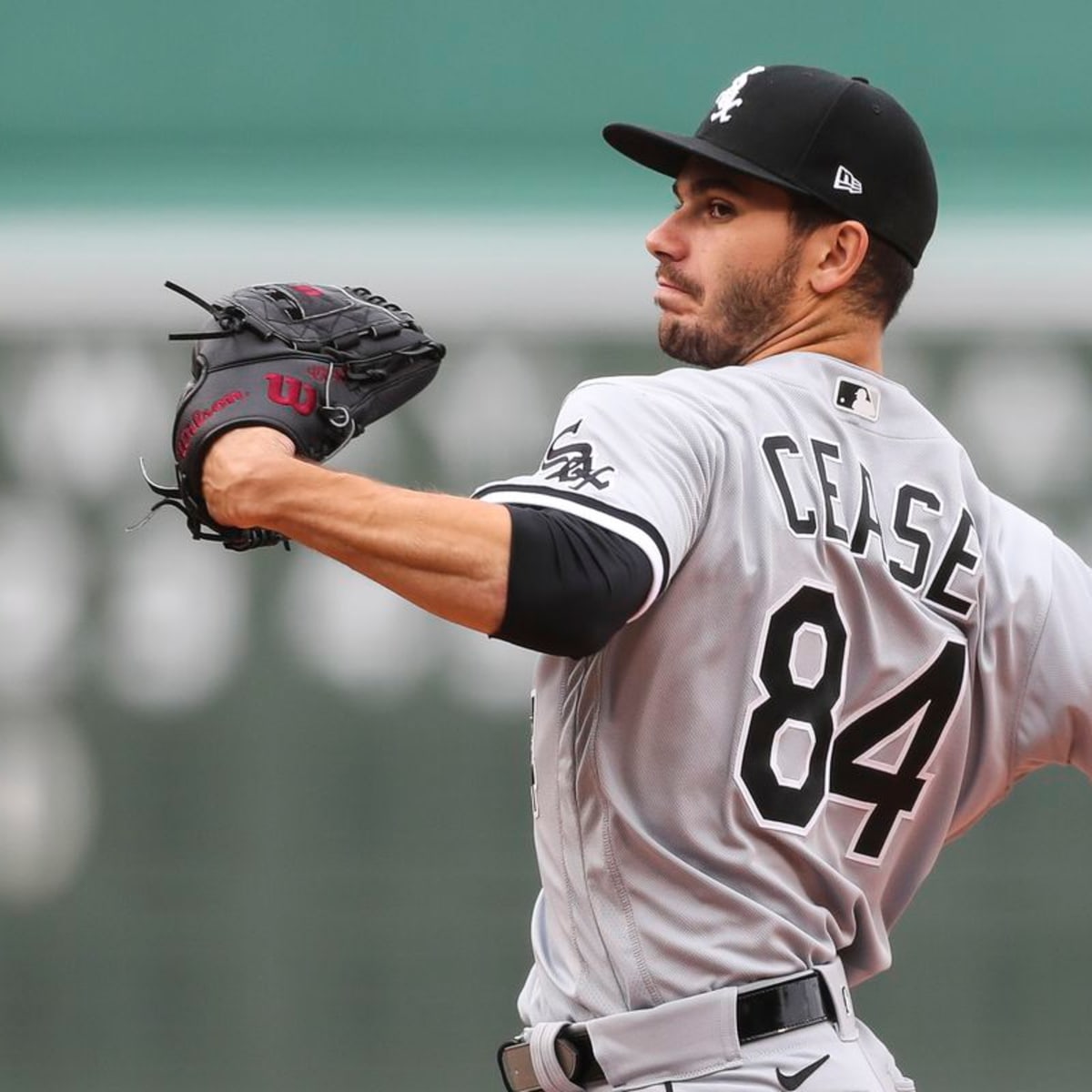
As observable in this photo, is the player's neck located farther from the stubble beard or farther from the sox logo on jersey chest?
the sox logo on jersey chest

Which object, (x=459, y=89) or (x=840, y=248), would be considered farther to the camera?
(x=459, y=89)

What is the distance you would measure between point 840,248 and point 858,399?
18 cm

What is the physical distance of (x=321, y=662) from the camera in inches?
182

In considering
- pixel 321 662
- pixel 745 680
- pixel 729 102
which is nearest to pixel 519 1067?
pixel 745 680

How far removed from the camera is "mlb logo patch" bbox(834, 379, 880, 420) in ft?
7.05

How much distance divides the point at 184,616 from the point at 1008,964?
7.00 feet

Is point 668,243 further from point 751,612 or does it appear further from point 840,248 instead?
point 751,612

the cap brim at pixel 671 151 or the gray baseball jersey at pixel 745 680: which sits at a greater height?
the cap brim at pixel 671 151

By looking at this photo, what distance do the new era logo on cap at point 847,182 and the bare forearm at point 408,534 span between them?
67cm

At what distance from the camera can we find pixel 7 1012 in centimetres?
Answer: 463

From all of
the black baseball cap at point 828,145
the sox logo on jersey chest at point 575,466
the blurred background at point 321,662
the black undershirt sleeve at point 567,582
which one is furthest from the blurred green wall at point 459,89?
the black undershirt sleeve at point 567,582

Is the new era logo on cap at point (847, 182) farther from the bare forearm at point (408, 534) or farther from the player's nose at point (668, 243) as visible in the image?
the bare forearm at point (408, 534)

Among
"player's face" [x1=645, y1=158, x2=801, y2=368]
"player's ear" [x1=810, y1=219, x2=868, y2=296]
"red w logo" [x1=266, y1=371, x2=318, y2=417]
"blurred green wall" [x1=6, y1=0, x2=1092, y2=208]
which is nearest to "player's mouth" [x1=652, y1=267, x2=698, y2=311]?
"player's face" [x1=645, y1=158, x2=801, y2=368]

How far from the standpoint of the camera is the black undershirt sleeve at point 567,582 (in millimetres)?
1755
